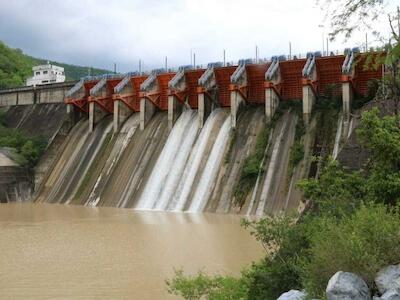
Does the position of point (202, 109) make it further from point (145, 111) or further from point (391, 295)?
point (391, 295)

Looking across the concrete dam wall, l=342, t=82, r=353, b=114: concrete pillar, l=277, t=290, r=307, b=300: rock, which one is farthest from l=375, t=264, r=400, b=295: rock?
l=342, t=82, r=353, b=114: concrete pillar

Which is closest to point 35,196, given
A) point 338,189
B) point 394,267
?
point 338,189

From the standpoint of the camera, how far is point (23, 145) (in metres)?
42.4

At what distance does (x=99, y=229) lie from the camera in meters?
23.1

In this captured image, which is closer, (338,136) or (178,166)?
(338,136)

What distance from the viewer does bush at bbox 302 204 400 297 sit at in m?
5.71

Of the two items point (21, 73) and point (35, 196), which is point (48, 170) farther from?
point (21, 73)

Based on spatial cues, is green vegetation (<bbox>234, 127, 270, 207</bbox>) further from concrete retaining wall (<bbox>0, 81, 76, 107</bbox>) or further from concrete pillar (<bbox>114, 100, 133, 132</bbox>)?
concrete retaining wall (<bbox>0, 81, 76, 107</bbox>)

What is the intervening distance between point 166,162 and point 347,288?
28.9 m

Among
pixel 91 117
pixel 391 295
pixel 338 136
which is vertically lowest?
pixel 391 295

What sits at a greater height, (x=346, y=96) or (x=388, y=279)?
(x=346, y=96)

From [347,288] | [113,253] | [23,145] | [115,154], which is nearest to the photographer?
[347,288]

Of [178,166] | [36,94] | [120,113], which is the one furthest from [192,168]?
[36,94]

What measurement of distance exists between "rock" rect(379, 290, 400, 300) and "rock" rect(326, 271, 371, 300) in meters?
0.24
